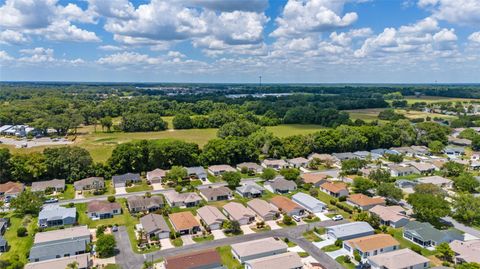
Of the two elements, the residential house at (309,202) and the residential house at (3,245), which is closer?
the residential house at (3,245)

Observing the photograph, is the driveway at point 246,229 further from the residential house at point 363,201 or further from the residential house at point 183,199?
the residential house at point 363,201

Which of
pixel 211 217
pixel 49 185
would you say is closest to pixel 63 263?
pixel 211 217

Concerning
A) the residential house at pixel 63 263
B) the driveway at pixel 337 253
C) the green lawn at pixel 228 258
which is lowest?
the green lawn at pixel 228 258

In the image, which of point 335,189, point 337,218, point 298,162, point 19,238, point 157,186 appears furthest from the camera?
point 298,162

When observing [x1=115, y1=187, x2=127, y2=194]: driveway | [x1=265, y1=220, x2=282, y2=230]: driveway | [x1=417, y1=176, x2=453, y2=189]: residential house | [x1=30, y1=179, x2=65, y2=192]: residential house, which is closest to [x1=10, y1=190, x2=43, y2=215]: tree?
[x1=30, y1=179, x2=65, y2=192]: residential house

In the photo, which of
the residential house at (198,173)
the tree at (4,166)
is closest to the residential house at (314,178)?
the residential house at (198,173)

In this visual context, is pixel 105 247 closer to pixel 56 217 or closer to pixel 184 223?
pixel 184 223
